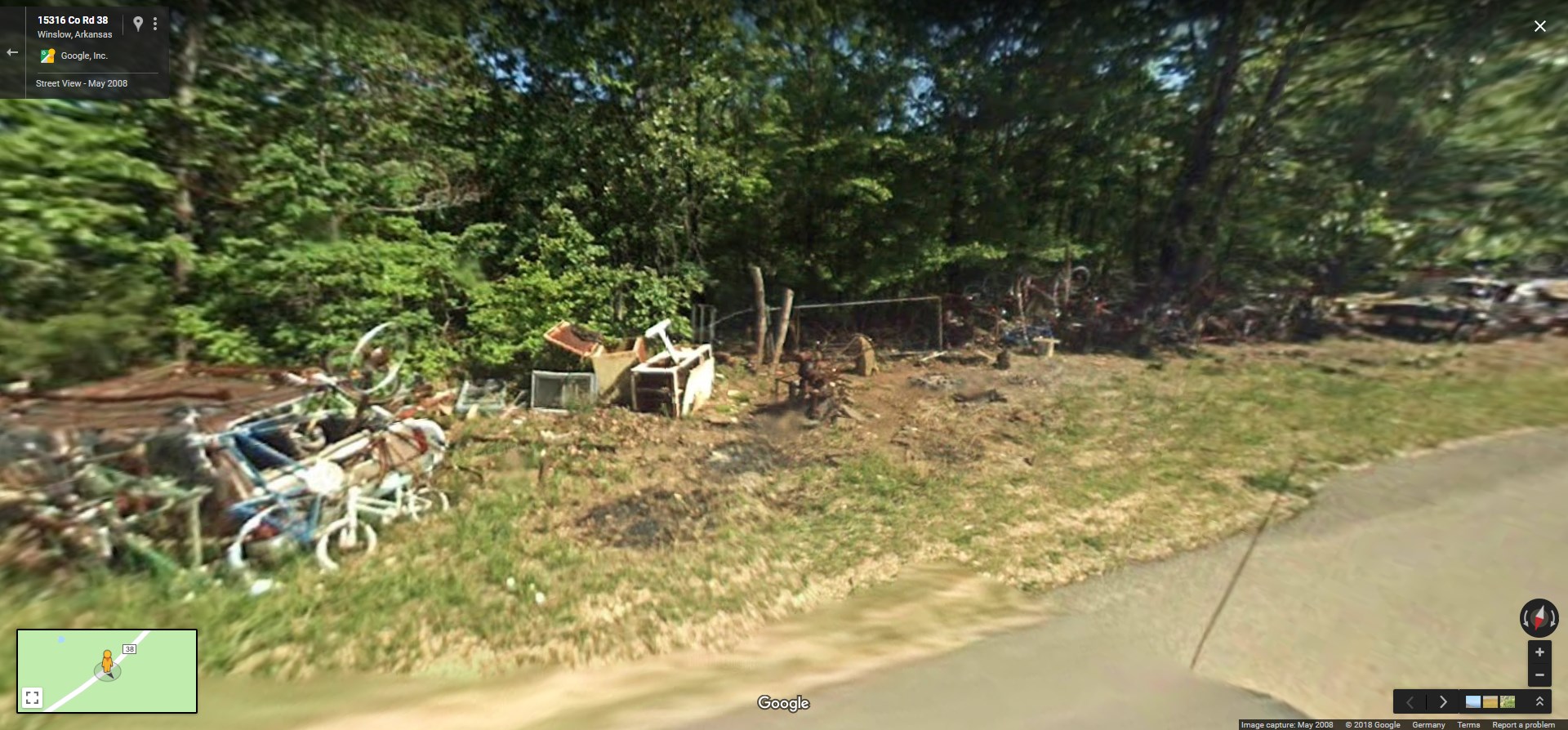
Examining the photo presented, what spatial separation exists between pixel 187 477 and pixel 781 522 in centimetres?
334

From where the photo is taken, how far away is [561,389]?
6.59 m

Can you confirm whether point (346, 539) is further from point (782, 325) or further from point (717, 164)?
point (717, 164)

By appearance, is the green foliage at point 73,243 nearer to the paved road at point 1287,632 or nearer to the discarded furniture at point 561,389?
the discarded furniture at point 561,389

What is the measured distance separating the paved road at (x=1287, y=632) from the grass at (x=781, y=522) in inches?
15.4

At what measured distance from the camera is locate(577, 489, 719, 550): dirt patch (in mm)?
3809

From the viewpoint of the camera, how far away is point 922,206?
991 centimetres

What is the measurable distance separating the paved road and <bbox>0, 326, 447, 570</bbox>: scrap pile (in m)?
2.91

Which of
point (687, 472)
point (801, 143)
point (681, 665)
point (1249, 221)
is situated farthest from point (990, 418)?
point (801, 143)

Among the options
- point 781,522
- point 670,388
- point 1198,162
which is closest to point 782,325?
point 670,388

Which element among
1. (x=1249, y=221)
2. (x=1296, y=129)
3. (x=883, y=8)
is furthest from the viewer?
(x=883, y=8)

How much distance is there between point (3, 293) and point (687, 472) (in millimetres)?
4881

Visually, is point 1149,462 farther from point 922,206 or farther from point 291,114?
point 291,114

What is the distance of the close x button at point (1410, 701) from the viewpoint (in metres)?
2.15

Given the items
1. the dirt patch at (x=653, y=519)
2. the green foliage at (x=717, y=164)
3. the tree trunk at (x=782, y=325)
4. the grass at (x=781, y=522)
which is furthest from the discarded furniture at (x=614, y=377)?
the dirt patch at (x=653, y=519)
